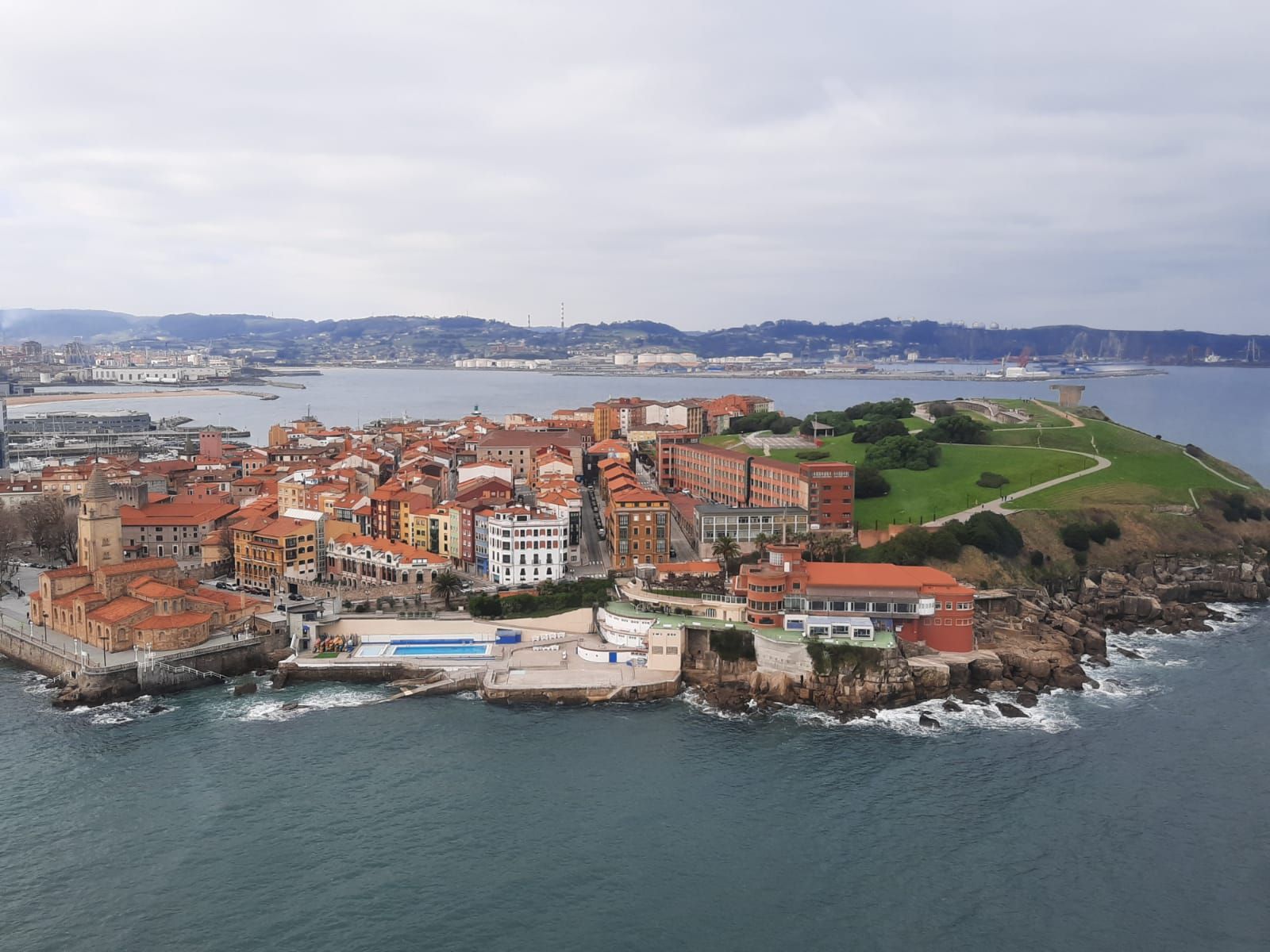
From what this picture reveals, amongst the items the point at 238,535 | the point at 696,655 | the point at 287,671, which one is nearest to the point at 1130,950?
the point at 696,655

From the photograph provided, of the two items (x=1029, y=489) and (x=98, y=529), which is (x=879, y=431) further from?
(x=98, y=529)

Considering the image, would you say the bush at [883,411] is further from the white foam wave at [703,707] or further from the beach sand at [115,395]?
the beach sand at [115,395]

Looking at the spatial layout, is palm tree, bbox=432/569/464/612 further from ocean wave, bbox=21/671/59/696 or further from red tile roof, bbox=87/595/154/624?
ocean wave, bbox=21/671/59/696

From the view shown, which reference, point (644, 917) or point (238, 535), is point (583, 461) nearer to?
point (238, 535)

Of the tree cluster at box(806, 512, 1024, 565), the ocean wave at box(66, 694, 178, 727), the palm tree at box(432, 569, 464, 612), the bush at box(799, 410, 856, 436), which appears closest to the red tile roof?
the ocean wave at box(66, 694, 178, 727)

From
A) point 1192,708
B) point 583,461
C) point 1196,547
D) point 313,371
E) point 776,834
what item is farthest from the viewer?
point 313,371

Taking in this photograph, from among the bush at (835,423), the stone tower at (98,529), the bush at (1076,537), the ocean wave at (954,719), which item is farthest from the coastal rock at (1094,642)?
the stone tower at (98,529)

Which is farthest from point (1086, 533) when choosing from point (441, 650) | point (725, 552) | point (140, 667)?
point (140, 667)
